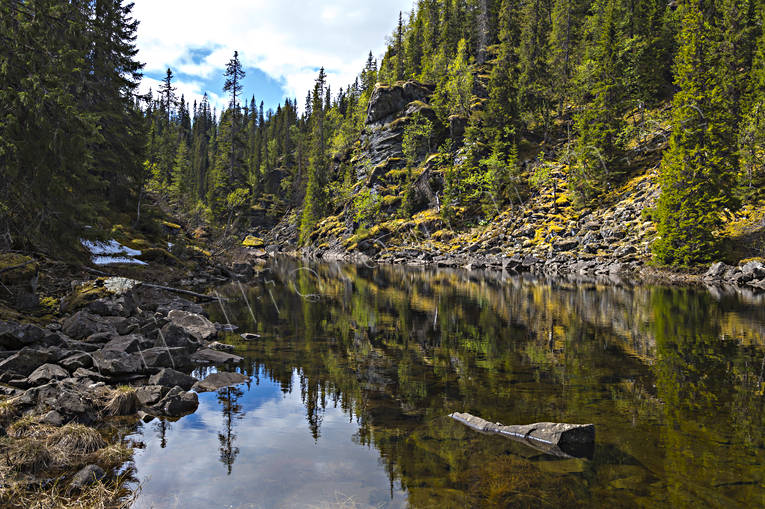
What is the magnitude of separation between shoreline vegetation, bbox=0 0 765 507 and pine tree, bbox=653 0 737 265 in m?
0.18

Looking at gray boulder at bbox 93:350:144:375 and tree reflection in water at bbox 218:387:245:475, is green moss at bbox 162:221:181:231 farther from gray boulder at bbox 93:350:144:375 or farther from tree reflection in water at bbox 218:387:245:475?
tree reflection in water at bbox 218:387:245:475

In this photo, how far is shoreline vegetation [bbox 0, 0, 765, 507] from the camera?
1017 centimetres

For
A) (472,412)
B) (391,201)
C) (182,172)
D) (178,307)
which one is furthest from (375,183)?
(472,412)

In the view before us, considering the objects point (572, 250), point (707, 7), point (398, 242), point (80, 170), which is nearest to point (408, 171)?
point (398, 242)

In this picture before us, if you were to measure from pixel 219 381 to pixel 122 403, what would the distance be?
272 cm

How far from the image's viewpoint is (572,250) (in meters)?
49.5

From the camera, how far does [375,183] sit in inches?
3413

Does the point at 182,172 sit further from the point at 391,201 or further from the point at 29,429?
the point at 29,429

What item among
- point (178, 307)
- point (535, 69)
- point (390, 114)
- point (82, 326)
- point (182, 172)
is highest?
point (535, 69)

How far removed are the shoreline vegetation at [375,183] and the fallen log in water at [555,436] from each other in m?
6.59

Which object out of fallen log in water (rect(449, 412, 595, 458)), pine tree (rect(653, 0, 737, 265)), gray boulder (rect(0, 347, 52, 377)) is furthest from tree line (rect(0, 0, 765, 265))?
fallen log in water (rect(449, 412, 595, 458))

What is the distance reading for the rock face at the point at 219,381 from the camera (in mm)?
10555

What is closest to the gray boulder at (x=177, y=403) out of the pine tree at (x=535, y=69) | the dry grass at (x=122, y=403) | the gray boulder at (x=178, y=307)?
the dry grass at (x=122, y=403)

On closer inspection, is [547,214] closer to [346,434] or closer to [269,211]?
[346,434]
